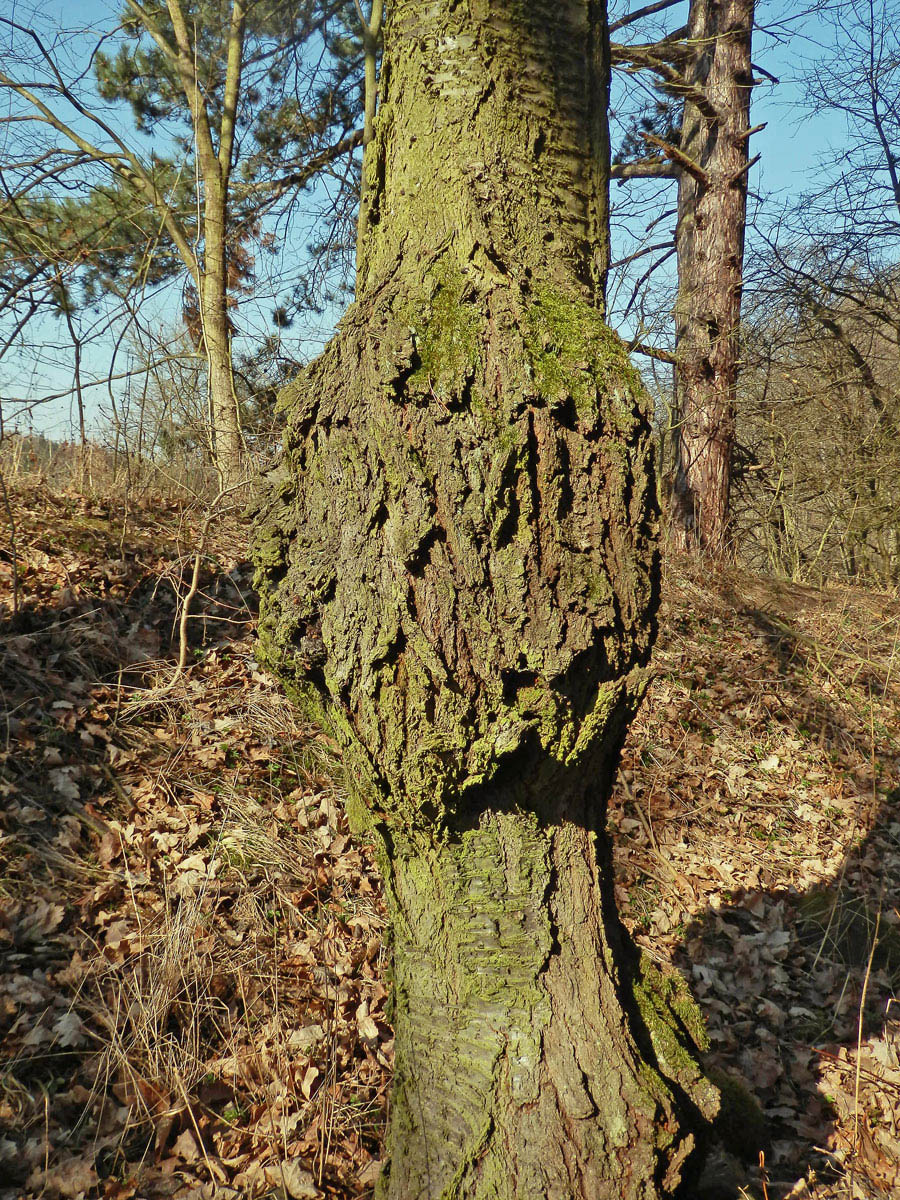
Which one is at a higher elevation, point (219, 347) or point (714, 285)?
point (714, 285)

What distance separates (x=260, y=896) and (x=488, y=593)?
2.36 meters

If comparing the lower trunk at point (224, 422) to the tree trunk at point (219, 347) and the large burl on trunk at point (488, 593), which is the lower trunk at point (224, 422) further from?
the large burl on trunk at point (488, 593)

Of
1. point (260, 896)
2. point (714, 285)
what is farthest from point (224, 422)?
point (714, 285)

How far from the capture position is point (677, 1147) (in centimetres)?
189

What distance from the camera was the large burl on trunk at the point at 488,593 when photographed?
1.73 meters

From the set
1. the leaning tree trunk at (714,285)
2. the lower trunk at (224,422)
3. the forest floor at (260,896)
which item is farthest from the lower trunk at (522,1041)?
the leaning tree trunk at (714,285)

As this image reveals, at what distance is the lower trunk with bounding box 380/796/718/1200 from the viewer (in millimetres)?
1814

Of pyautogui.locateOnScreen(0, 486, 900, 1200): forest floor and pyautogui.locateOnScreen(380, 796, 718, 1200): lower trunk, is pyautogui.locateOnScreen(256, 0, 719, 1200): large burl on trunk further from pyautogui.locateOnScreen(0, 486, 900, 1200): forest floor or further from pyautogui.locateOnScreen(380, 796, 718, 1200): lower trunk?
pyautogui.locateOnScreen(0, 486, 900, 1200): forest floor

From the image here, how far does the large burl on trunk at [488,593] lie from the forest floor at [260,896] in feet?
2.78

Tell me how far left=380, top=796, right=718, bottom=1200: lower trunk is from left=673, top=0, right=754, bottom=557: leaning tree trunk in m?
6.59

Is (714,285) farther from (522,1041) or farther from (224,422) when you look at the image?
(522,1041)

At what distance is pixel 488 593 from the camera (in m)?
1.73

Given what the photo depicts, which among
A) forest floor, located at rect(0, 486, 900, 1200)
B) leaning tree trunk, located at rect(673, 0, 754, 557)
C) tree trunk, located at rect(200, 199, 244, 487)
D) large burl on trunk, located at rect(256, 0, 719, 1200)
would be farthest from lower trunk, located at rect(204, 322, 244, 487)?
leaning tree trunk, located at rect(673, 0, 754, 557)

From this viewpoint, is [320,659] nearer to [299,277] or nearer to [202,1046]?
[202,1046]
